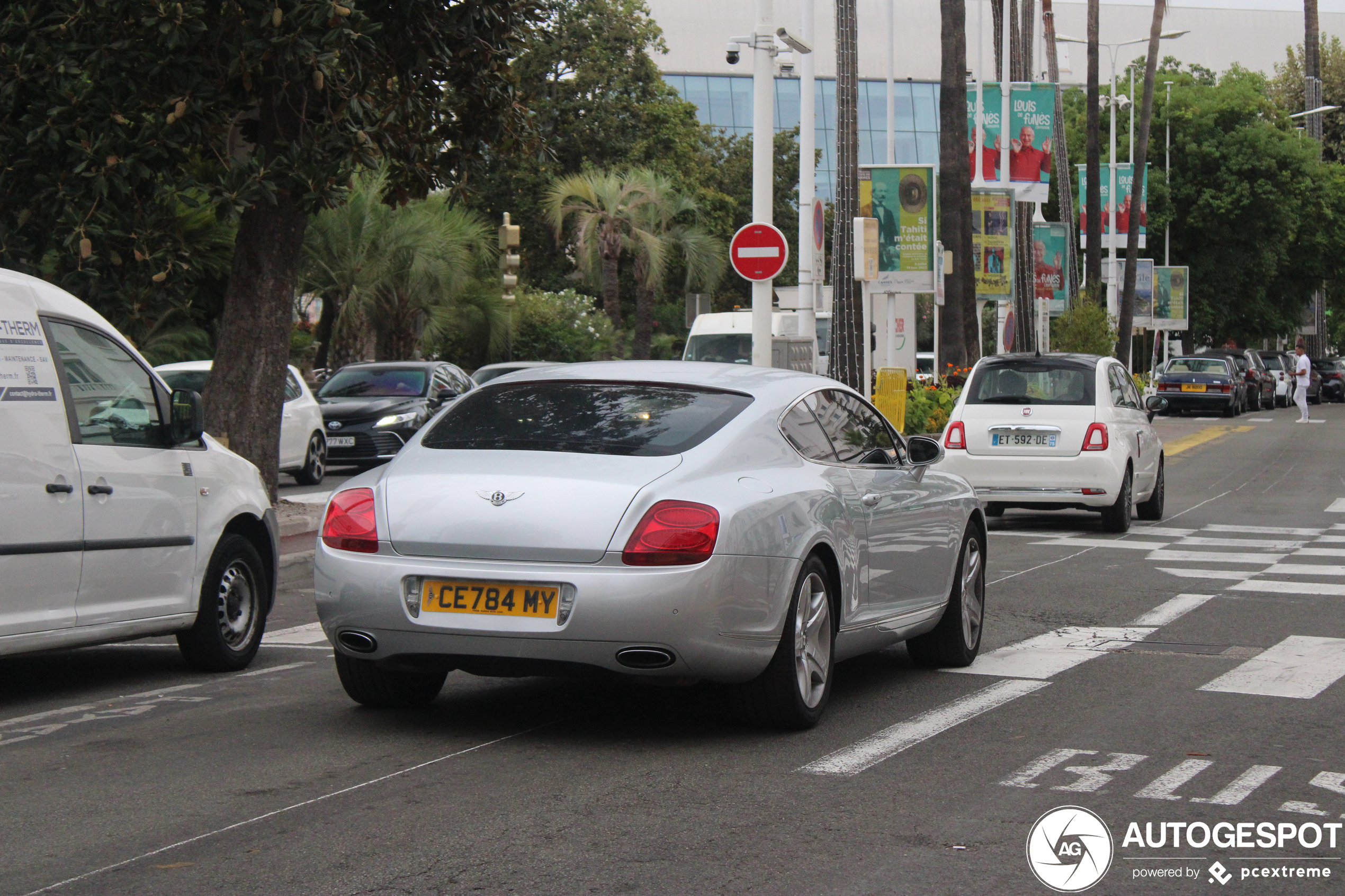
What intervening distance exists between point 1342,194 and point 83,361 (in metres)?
69.0

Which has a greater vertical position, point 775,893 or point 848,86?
point 848,86

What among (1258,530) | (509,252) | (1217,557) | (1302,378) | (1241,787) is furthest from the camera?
(1302,378)

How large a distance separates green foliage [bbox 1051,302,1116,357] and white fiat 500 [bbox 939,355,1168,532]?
23.6 metres

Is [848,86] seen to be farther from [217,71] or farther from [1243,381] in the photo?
[1243,381]

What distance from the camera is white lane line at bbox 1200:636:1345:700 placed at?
315 inches

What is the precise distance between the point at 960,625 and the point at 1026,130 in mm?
34168

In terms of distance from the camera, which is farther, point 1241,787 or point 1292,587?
point 1292,587

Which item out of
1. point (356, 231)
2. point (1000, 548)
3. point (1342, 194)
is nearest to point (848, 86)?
point (356, 231)

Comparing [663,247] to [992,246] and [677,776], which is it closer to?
[992,246]

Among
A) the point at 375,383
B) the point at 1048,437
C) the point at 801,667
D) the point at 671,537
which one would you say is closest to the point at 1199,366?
the point at 375,383

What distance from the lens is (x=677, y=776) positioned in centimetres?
603

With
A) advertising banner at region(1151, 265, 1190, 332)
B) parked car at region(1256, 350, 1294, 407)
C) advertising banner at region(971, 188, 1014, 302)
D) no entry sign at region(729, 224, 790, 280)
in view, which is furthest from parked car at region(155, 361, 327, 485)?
advertising banner at region(1151, 265, 1190, 332)

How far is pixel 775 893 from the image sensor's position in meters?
4.62

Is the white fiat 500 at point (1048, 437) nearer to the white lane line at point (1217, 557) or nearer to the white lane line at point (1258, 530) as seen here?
the white lane line at point (1258, 530)
